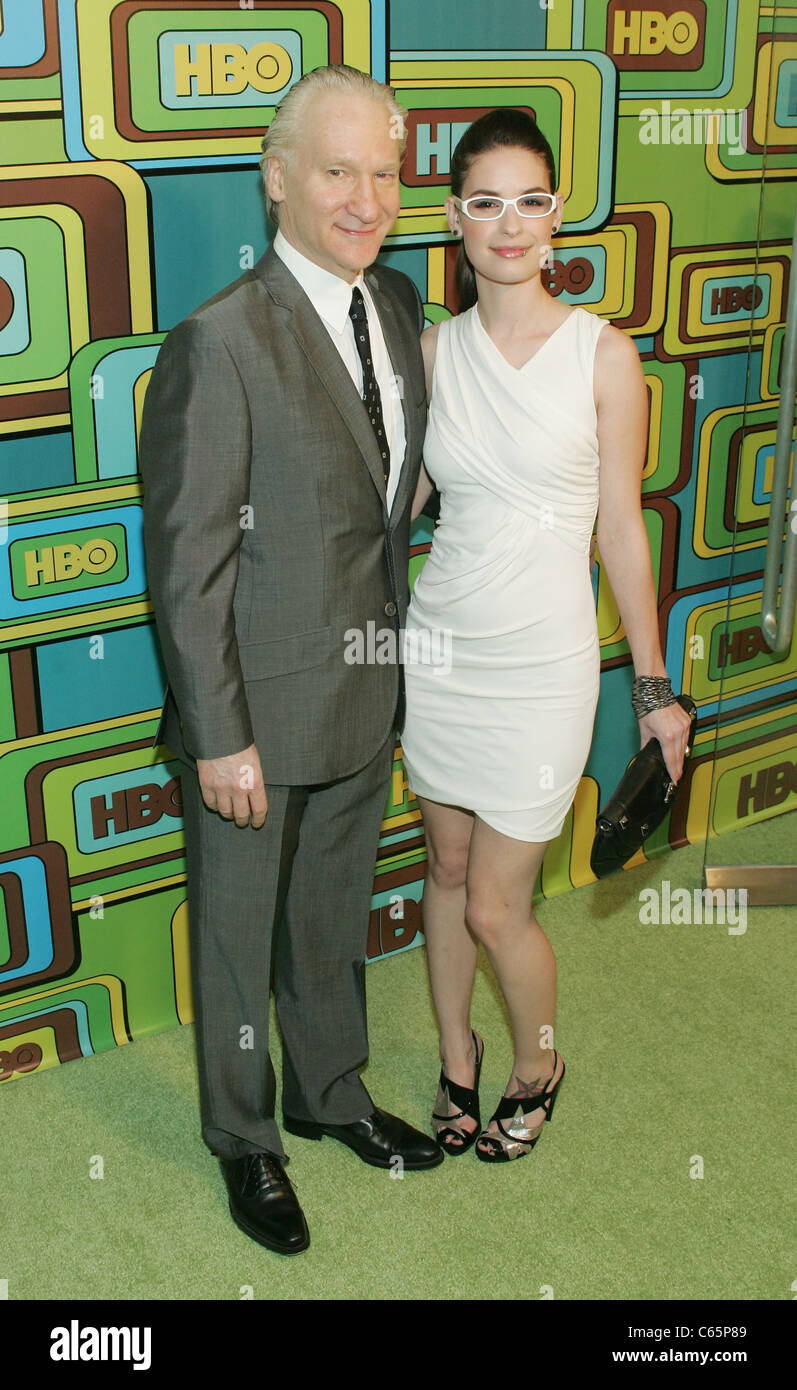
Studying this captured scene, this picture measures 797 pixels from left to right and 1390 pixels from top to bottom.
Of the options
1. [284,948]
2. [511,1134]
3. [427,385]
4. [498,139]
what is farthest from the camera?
[511,1134]

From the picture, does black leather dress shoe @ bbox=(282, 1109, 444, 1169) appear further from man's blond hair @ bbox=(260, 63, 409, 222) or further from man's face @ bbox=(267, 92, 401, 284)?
man's blond hair @ bbox=(260, 63, 409, 222)

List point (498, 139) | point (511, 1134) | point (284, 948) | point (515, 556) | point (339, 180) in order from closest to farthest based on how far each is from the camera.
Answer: point (339, 180) → point (498, 139) → point (515, 556) → point (284, 948) → point (511, 1134)

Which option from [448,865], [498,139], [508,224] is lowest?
[448,865]

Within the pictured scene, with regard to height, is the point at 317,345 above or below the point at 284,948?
above

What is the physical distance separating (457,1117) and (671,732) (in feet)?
2.79

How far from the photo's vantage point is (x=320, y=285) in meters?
2.11

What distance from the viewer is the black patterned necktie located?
2168 mm

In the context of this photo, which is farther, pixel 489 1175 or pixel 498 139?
pixel 489 1175

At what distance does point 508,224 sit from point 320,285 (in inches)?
12.1

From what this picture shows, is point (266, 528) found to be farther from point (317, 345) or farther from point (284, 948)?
point (284, 948)

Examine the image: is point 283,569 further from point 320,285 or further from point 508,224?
point 508,224

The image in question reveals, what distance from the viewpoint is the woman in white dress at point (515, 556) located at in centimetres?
220

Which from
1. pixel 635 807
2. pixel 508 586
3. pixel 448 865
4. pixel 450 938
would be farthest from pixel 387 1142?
pixel 508 586
